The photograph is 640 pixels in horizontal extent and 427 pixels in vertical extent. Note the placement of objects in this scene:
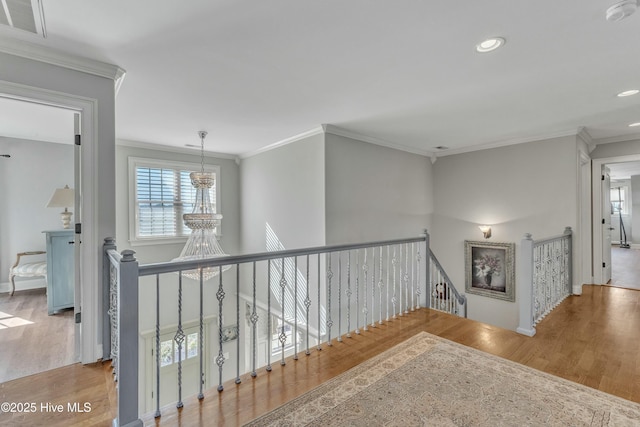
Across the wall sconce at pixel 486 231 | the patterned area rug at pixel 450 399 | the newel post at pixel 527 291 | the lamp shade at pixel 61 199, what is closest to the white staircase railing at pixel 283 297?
the patterned area rug at pixel 450 399

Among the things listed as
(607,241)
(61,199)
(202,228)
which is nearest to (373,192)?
(202,228)

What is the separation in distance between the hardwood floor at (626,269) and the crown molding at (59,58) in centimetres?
741

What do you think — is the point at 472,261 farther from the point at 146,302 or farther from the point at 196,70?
the point at 146,302

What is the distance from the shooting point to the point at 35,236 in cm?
465

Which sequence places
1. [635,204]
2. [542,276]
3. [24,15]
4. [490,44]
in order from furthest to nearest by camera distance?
[635,204] → [542,276] → [490,44] → [24,15]

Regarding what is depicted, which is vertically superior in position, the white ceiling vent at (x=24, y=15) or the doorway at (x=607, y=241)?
the white ceiling vent at (x=24, y=15)

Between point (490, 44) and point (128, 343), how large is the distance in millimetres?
3011

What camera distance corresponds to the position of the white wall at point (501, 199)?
4414 mm

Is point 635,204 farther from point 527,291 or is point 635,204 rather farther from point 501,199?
point 527,291

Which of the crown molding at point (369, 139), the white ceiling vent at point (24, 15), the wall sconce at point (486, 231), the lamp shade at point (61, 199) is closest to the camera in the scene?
the white ceiling vent at point (24, 15)

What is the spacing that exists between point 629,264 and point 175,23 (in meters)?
9.55

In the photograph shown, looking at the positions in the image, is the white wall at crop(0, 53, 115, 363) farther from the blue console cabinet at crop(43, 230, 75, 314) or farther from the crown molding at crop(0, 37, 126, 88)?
the blue console cabinet at crop(43, 230, 75, 314)

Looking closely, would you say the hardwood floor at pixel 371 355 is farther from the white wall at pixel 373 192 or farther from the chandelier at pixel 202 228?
the white wall at pixel 373 192

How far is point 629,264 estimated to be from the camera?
6613 millimetres
